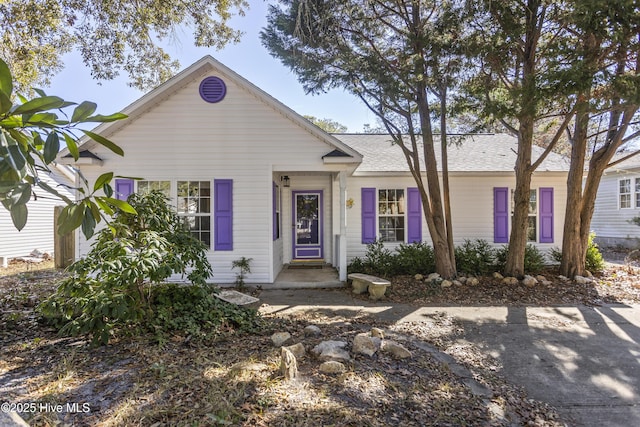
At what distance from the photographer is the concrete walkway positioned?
3.13 metres

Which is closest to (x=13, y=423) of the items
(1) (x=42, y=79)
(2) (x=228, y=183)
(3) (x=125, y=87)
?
(2) (x=228, y=183)

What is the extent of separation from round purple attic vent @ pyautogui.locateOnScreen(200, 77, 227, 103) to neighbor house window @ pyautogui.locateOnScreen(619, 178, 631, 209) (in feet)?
52.6

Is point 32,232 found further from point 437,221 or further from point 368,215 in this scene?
point 437,221

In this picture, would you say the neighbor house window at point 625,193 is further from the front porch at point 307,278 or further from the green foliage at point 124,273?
the green foliage at point 124,273

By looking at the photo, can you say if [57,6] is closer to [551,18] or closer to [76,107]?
[76,107]

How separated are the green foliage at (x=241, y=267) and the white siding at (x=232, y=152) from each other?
0.10m

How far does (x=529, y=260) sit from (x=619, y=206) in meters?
9.55

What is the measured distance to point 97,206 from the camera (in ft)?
4.18

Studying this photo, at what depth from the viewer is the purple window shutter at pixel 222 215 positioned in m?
7.44

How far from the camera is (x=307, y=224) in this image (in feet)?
32.5

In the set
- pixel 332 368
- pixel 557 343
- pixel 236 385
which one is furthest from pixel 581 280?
pixel 236 385

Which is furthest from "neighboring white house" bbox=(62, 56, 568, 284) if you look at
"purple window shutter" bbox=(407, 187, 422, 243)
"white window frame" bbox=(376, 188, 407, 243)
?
"purple window shutter" bbox=(407, 187, 422, 243)

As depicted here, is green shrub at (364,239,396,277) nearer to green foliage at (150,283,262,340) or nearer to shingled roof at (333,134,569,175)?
shingled roof at (333,134,569,175)

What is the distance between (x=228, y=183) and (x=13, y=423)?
651 cm
